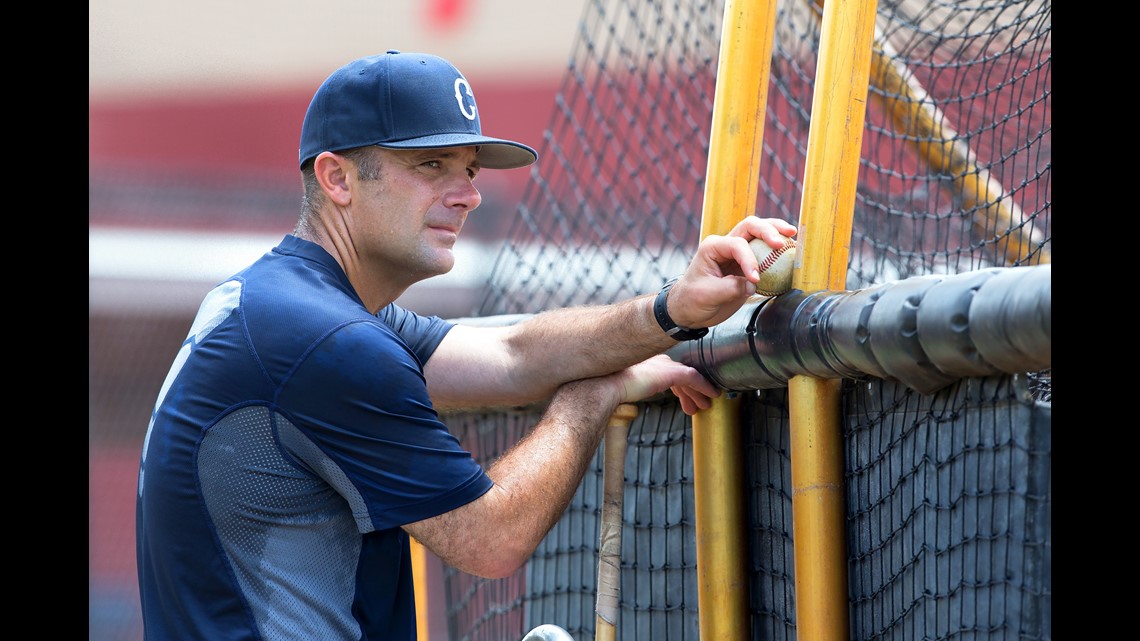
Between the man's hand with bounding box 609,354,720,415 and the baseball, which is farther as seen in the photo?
the man's hand with bounding box 609,354,720,415

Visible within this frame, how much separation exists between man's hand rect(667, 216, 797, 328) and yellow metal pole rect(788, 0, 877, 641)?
5cm

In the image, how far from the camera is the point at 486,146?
2131 mm

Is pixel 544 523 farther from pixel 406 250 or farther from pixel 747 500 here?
pixel 406 250

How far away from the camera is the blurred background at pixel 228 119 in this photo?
28.6 feet

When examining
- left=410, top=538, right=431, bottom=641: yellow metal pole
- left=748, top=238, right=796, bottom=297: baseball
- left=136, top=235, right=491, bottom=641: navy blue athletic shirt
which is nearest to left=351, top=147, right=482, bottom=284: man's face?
left=136, top=235, right=491, bottom=641: navy blue athletic shirt

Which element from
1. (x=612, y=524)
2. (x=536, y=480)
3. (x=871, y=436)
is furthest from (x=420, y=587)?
(x=871, y=436)

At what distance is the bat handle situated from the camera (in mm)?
1915

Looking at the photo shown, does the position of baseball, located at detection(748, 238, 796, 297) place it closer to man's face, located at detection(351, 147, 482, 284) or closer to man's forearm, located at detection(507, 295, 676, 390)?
man's forearm, located at detection(507, 295, 676, 390)

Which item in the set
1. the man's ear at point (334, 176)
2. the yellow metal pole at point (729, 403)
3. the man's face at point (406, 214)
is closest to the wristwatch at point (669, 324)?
the yellow metal pole at point (729, 403)

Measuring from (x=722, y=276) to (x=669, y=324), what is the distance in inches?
5.2

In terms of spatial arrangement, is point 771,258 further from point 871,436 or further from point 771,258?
point 871,436

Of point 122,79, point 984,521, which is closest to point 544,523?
point 984,521
